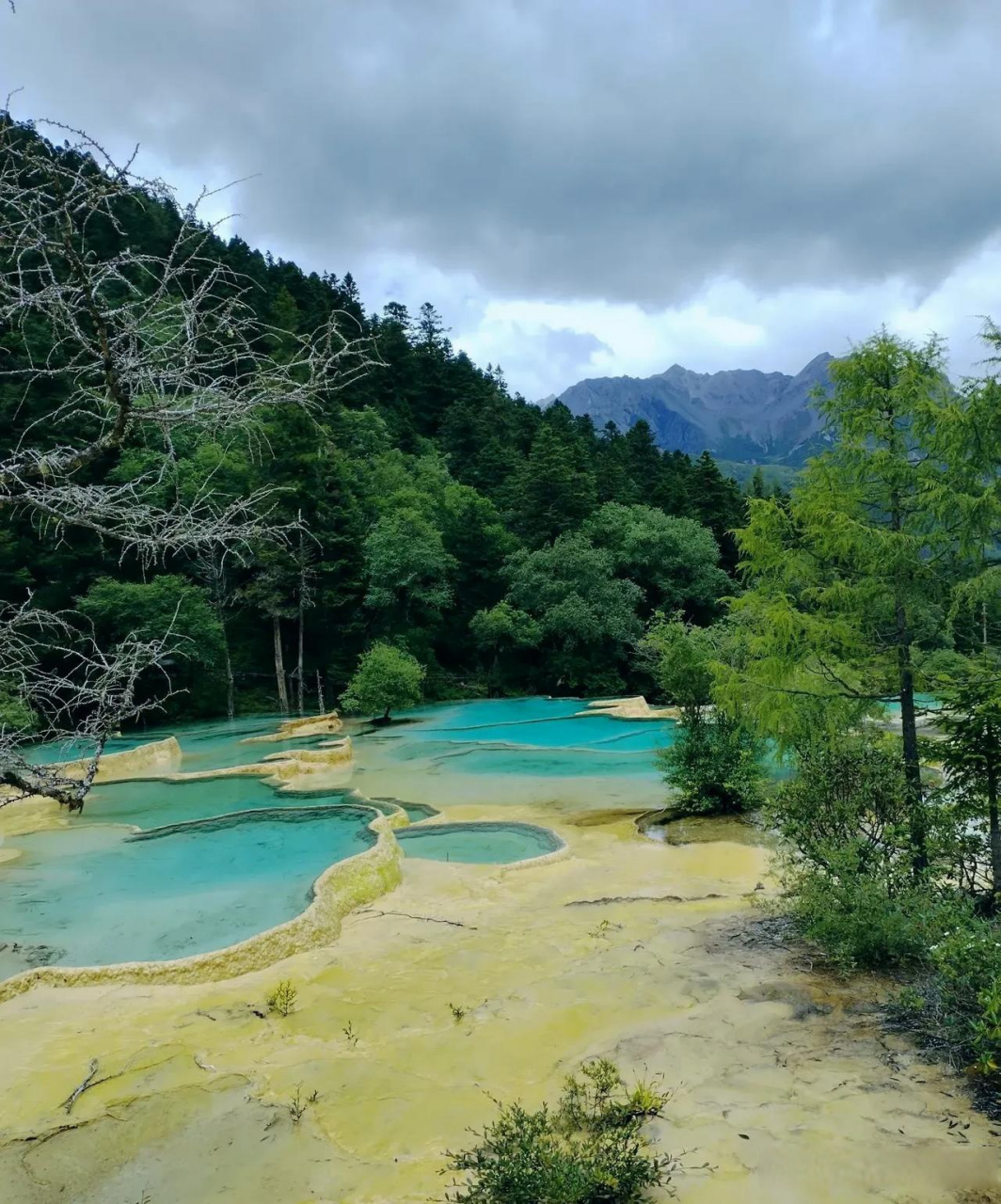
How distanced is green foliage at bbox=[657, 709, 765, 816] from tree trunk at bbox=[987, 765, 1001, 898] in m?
5.83

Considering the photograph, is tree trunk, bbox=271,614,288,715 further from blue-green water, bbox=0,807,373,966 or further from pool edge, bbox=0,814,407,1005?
pool edge, bbox=0,814,407,1005

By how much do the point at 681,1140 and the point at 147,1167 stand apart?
2783mm

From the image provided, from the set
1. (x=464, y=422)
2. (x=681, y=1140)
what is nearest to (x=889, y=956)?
(x=681, y=1140)

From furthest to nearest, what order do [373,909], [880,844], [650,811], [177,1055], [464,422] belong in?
[464,422] < [650,811] < [373,909] < [880,844] < [177,1055]

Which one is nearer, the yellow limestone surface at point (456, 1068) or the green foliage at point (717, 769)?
the yellow limestone surface at point (456, 1068)

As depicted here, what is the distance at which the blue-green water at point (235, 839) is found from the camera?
302 inches

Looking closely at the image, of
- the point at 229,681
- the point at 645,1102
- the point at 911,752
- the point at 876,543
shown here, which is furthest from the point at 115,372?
the point at 229,681

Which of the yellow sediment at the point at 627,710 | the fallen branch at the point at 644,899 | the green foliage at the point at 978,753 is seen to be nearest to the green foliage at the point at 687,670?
the fallen branch at the point at 644,899

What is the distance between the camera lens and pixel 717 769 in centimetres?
1109

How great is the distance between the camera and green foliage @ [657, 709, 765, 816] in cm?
1106

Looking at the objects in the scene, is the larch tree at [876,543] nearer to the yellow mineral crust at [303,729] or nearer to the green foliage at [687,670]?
the green foliage at [687,670]

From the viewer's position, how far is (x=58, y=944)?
24.0ft

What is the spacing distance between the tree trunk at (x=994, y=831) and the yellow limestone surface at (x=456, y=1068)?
120cm

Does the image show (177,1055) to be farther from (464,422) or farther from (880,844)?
(464,422)
